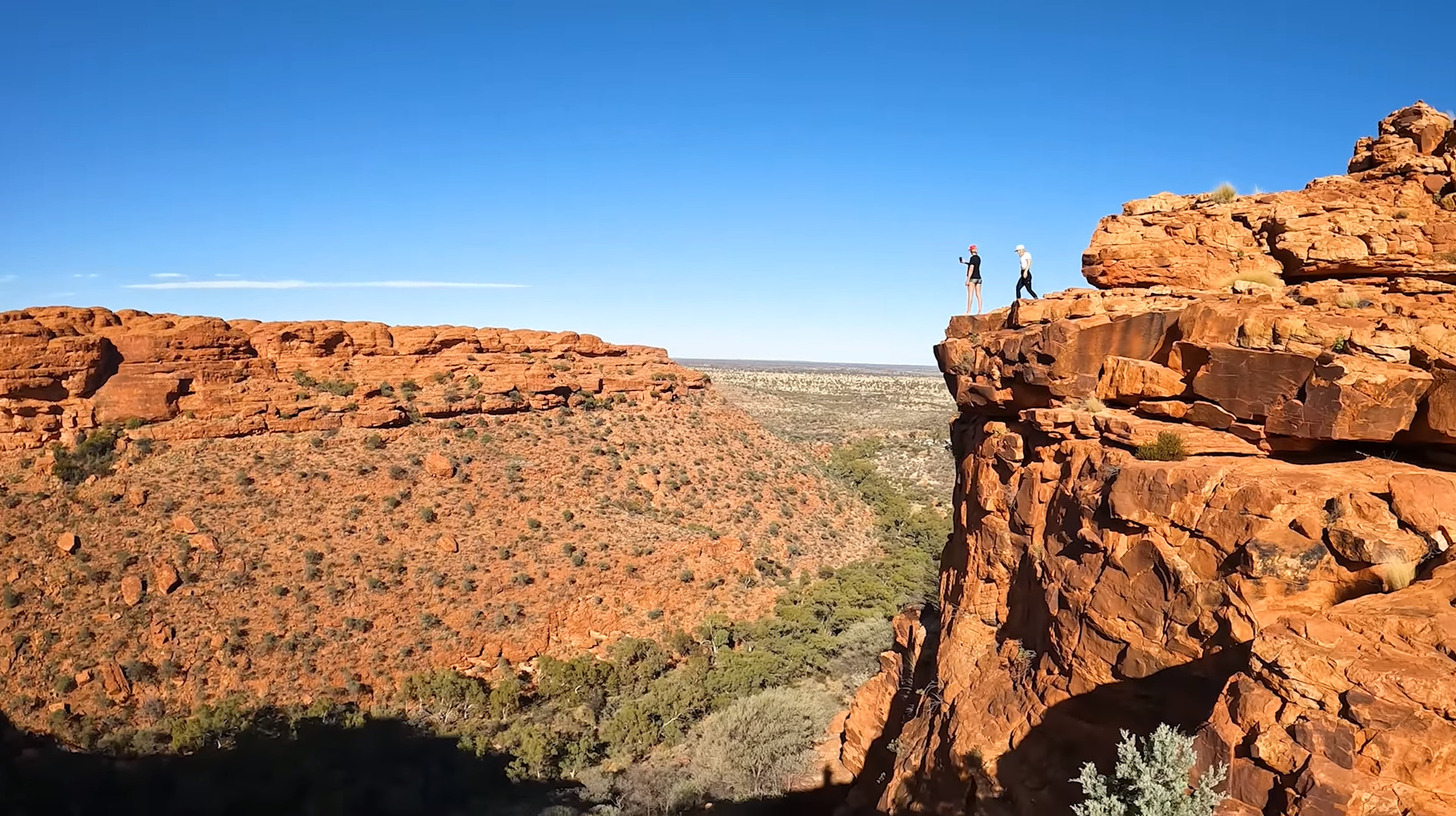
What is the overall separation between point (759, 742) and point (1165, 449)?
13.9 m

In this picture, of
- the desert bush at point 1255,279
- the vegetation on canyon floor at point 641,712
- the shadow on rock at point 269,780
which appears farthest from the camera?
the vegetation on canyon floor at point 641,712

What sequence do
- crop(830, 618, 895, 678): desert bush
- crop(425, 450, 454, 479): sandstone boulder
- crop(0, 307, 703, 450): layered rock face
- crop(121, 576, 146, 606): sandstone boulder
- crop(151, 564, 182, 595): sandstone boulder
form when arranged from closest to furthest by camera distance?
1. crop(121, 576, 146, 606): sandstone boulder
2. crop(151, 564, 182, 595): sandstone boulder
3. crop(830, 618, 895, 678): desert bush
4. crop(0, 307, 703, 450): layered rock face
5. crop(425, 450, 454, 479): sandstone boulder

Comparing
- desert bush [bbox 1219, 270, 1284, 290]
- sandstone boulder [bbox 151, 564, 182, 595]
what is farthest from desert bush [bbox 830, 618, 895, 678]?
sandstone boulder [bbox 151, 564, 182, 595]

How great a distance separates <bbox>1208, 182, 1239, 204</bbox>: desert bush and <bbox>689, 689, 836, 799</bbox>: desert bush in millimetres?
15074

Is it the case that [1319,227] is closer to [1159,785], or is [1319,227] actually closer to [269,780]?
[1159,785]

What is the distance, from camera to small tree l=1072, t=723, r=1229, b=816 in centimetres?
565

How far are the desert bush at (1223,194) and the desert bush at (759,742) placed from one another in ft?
49.5

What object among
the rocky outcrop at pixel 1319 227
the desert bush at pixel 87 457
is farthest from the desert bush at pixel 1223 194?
the desert bush at pixel 87 457

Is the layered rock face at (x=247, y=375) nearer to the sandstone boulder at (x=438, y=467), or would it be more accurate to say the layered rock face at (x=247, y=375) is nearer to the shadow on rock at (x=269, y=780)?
the sandstone boulder at (x=438, y=467)

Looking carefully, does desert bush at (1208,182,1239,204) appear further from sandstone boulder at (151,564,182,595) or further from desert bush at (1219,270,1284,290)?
sandstone boulder at (151,564,182,595)

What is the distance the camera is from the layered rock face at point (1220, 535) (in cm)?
539

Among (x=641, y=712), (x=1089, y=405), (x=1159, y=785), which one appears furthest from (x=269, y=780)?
(x=1089, y=405)

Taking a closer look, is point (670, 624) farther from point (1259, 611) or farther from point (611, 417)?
point (1259, 611)

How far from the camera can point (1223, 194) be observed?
12.0 meters
